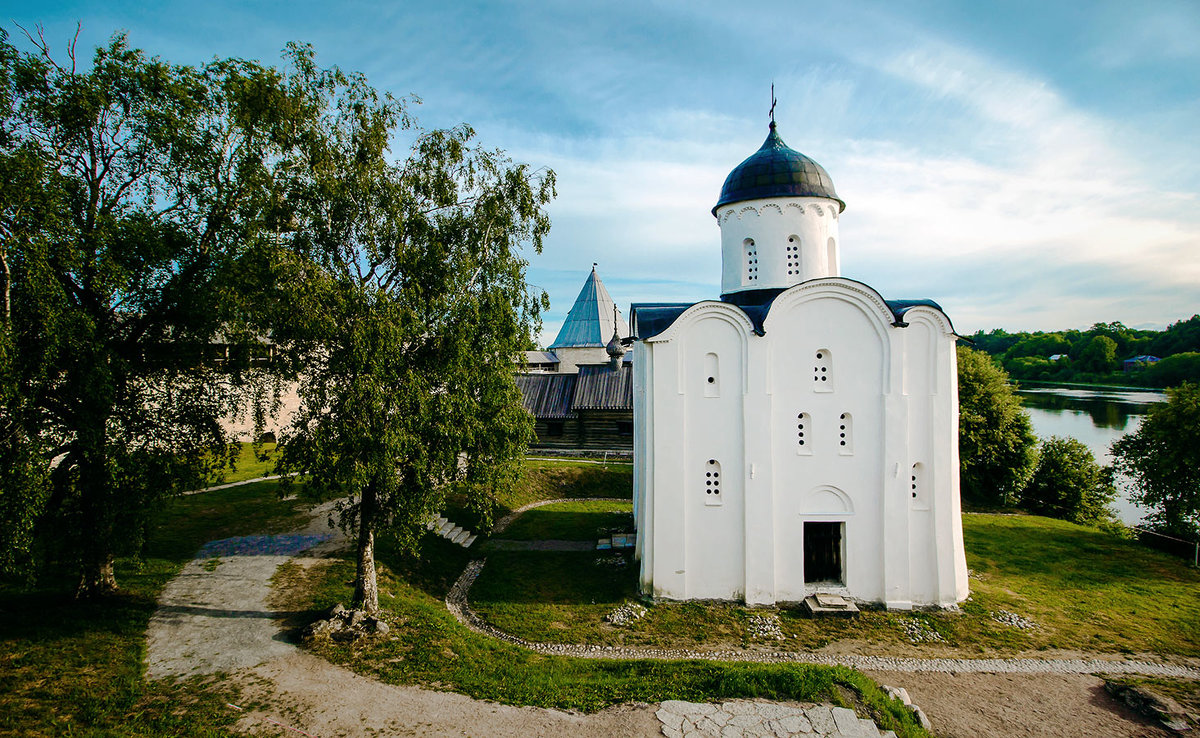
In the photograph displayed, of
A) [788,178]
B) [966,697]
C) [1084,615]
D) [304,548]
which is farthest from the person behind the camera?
[788,178]

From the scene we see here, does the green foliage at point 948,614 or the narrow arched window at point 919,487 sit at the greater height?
the narrow arched window at point 919,487

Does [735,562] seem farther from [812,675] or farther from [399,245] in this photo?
[399,245]

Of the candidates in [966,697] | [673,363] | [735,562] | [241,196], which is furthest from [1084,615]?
[241,196]

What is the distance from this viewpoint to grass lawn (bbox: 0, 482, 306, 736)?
294 inches

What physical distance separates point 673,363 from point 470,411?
17.3 ft

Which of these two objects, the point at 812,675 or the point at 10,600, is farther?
the point at 10,600

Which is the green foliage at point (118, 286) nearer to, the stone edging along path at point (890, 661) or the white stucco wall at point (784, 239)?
the stone edging along path at point (890, 661)

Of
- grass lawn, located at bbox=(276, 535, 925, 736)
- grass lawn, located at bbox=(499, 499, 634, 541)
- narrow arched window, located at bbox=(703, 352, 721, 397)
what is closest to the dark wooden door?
narrow arched window, located at bbox=(703, 352, 721, 397)

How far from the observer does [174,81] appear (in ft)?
30.7

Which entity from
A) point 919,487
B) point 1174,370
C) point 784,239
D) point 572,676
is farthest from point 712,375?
point 1174,370

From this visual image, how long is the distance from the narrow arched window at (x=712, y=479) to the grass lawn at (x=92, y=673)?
9.80 m

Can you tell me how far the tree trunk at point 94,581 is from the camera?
1059 centimetres

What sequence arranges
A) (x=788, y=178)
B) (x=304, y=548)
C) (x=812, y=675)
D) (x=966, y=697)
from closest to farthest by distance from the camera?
(x=812, y=675) < (x=966, y=697) < (x=304, y=548) < (x=788, y=178)

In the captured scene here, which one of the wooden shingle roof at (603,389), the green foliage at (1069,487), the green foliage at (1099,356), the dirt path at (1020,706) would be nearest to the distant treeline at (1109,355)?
the green foliage at (1099,356)
